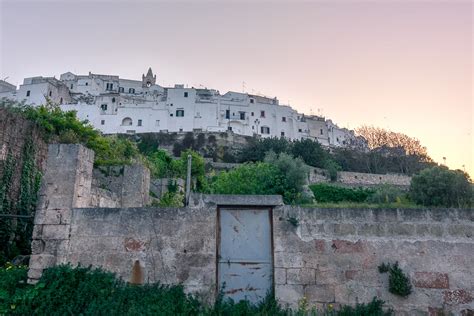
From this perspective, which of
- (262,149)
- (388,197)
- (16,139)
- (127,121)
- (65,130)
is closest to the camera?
(16,139)

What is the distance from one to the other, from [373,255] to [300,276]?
A: 1.30m

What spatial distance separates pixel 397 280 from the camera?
6559mm

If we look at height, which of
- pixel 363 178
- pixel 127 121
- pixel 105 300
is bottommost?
pixel 105 300

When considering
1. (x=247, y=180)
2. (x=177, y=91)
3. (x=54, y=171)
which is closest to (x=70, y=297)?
(x=54, y=171)

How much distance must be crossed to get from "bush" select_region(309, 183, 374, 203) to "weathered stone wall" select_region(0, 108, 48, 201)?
28632mm

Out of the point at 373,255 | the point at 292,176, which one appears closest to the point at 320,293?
the point at 373,255

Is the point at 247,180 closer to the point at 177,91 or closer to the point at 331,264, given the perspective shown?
the point at 331,264

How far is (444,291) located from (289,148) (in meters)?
45.5

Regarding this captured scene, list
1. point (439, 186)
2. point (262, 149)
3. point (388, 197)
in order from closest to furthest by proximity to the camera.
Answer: point (439, 186)
point (388, 197)
point (262, 149)

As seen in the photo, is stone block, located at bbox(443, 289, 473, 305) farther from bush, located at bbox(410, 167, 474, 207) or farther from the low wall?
bush, located at bbox(410, 167, 474, 207)

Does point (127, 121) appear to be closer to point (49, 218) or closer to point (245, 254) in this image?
point (49, 218)

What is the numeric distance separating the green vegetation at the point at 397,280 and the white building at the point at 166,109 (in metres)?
58.7

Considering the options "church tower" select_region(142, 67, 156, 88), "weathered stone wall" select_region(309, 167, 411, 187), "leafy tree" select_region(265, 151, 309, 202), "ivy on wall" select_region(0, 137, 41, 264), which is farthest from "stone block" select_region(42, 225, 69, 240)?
"church tower" select_region(142, 67, 156, 88)

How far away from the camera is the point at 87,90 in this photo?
73750 mm
